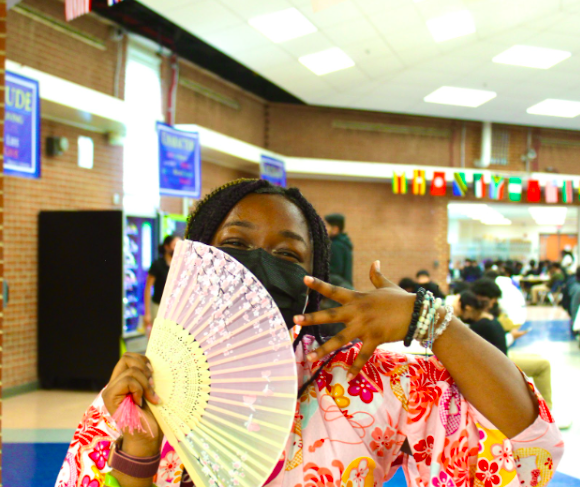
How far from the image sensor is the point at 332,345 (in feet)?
2.62

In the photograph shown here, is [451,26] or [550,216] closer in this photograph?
[451,26]

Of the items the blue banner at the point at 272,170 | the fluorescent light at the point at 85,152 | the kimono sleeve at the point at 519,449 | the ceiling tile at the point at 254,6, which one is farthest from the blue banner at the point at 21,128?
the blue banner at the point at 272,170

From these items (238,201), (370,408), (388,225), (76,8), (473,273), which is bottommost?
(473,273)

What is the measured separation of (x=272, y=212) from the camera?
101cm

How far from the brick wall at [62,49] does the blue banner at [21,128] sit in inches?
47.9

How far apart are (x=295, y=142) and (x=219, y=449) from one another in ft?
38.0

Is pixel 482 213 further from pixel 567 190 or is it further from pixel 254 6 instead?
pixel 254 6

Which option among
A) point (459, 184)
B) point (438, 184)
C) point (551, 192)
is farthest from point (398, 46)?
point (551, 192)

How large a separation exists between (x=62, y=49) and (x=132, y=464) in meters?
6.49

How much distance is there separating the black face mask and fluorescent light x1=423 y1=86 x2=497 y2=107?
405 inches

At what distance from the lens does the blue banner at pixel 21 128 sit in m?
4.38

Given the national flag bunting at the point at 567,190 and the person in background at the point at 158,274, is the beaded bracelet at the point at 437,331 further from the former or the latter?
the national flag bunting at the point at 567,190

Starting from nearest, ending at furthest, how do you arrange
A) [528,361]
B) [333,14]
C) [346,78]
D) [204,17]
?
[528,361] < [204,17] < [333,14] < [346,78]

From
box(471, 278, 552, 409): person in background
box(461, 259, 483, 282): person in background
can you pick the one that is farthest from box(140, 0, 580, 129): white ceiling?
box(471, 278, 552, 409): person in background
